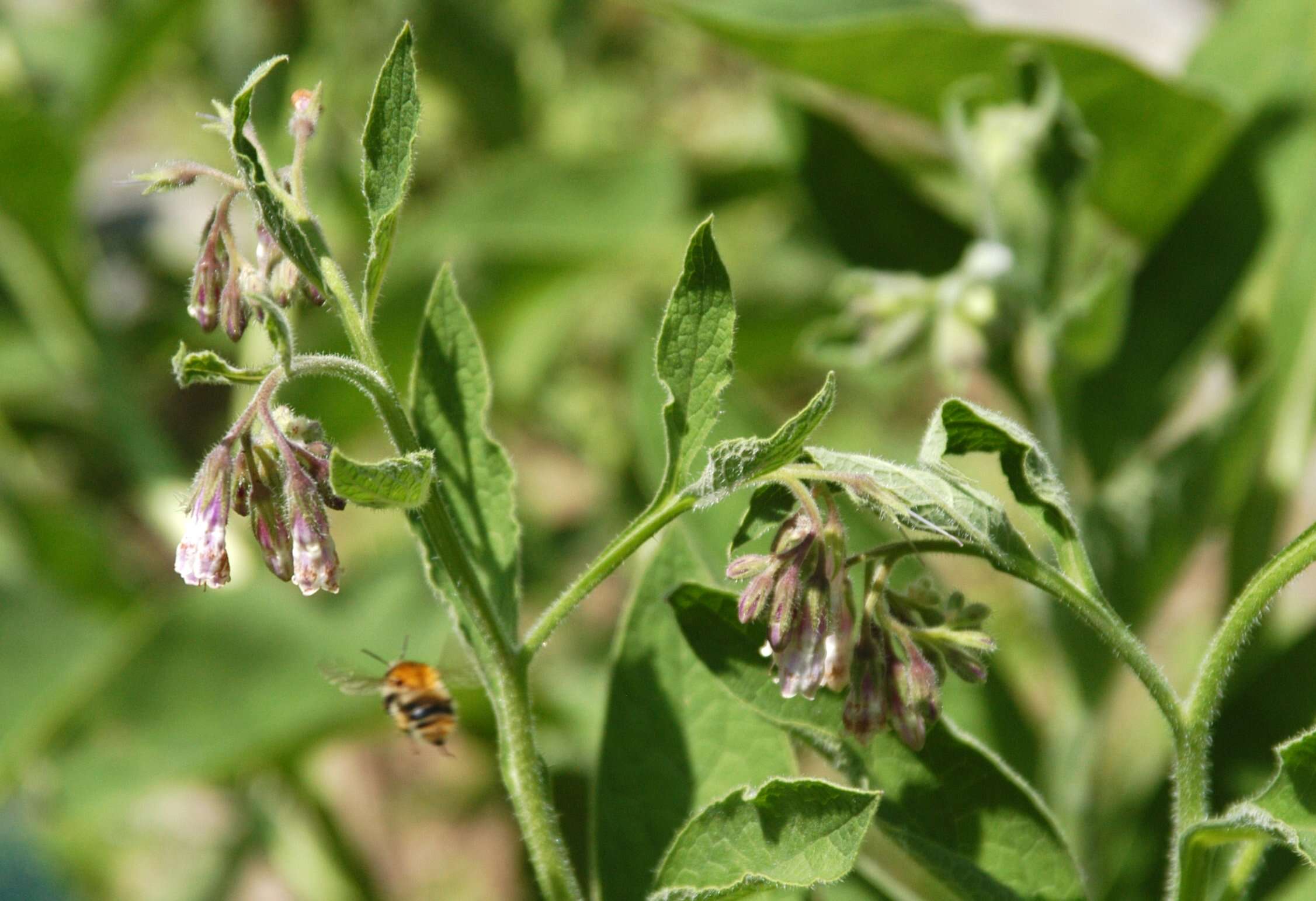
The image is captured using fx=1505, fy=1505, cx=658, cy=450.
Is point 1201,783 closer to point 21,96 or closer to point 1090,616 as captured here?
point 1090,616

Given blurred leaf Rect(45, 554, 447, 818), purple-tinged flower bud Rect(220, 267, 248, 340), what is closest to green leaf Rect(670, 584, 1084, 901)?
purple-tinged flower bud Rect(220, 267, 248, 340)

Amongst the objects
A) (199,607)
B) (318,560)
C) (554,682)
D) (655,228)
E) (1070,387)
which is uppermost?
(318,560)

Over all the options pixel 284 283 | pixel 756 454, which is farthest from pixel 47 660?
pixel 756 454

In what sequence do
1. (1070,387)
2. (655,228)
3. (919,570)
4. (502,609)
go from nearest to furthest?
1. (502,609)
2. (919,570)
3. (1070,387)
4. (655,228)

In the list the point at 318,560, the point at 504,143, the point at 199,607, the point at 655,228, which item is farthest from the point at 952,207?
the point at 318,560

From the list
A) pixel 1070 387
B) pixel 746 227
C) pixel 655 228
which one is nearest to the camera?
pixel 1070 387

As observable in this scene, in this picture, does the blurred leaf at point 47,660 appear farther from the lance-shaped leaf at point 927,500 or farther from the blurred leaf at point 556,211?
the lance-shaped leaf at point 927,500
